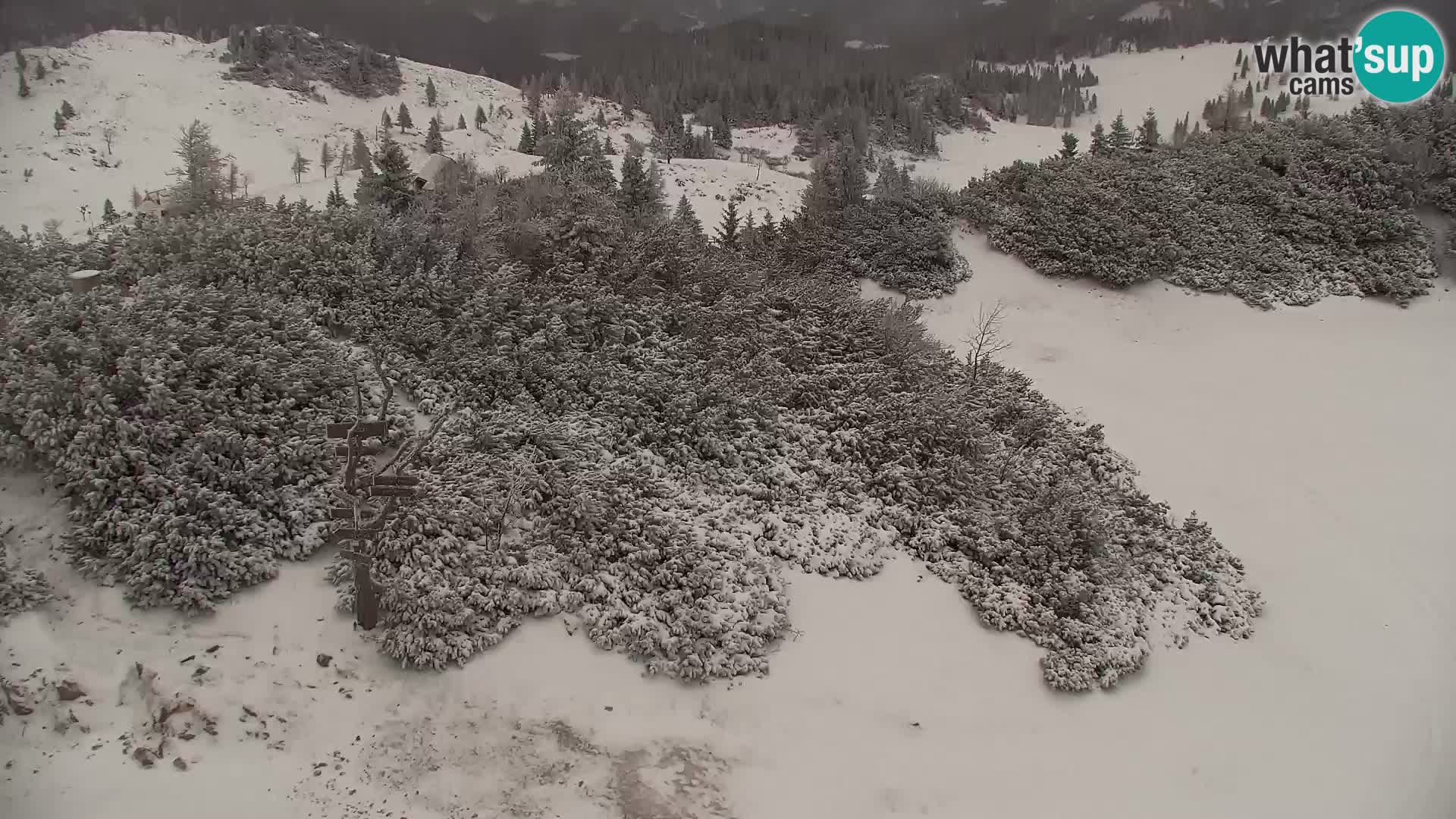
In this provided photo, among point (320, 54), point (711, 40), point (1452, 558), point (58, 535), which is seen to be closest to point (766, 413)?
point (58, 535)

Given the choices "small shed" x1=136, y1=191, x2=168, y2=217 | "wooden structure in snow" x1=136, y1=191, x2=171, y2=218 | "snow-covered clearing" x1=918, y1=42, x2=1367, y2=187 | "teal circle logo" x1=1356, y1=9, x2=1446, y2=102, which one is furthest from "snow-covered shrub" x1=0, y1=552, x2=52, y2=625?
"snow-covered clearing" x1=918, y1=42, x2=1367, y2=187

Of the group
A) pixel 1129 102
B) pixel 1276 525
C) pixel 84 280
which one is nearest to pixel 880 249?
pixel 1276 525

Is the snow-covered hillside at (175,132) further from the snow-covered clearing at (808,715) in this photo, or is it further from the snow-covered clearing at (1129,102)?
the snow-covered clearing at (1129,102)

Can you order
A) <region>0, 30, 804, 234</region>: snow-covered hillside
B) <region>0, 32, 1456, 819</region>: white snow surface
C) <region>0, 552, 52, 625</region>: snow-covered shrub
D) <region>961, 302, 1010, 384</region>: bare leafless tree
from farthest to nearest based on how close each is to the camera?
<region>0, 30, 804, 234</region>: snow-covered hillside
<region>961, 302, 1010, 384</region>: bare leafless tree
<region>0, 552, 52, 625</region>: snow-covered shrub
<region>0, 32, 1456, 819</region>: white snow surface

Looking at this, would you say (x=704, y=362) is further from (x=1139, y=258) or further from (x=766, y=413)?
(x=1139, y=258)

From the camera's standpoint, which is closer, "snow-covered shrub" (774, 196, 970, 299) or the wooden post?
the wooden post

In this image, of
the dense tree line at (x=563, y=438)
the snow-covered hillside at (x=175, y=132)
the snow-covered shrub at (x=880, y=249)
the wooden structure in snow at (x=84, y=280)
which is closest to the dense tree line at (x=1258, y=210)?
the snow-covered shrub at (x=880, y=249)

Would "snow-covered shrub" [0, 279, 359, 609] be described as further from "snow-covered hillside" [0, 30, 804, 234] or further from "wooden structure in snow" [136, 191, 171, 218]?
"snow-covered hillside" [0, 30, 804, 234]

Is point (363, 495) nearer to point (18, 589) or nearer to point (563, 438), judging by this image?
Answer: point (563, 438)
